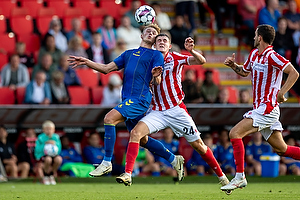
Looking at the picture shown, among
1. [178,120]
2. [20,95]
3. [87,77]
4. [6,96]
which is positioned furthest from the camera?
[87,77]

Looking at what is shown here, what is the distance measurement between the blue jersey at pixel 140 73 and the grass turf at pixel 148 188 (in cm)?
145

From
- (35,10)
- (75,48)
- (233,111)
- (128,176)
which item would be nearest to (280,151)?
(128,176)

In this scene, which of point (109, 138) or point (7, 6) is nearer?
point (109, 138)

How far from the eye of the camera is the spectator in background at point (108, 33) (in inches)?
605

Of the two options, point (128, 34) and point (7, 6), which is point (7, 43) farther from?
point (128, 34)

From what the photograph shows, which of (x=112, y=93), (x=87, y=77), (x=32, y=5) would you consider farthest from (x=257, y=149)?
(x=32, y=5)

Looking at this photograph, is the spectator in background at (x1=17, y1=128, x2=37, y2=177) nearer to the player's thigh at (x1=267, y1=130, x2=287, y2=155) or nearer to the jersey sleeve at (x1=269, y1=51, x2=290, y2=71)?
the player's thigh at (x1=267, y1=130, x2=287, y2=155)

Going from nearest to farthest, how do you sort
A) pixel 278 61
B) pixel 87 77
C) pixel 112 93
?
pixel 278 61 < pixel 112 93 < pixel 87 77

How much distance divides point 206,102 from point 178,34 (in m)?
2.76

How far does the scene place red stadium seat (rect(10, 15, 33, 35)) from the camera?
1535 centimetres

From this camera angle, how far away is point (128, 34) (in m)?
15.5

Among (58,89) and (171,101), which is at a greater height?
(171,101)

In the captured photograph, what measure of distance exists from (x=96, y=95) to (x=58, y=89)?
0.98m

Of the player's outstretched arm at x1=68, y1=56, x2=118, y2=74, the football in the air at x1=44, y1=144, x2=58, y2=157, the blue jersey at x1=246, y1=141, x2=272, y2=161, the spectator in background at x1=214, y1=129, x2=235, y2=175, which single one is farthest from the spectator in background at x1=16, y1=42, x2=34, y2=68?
the player's outstretched arm at x1=68, y1=56, x2=118, y2=74
